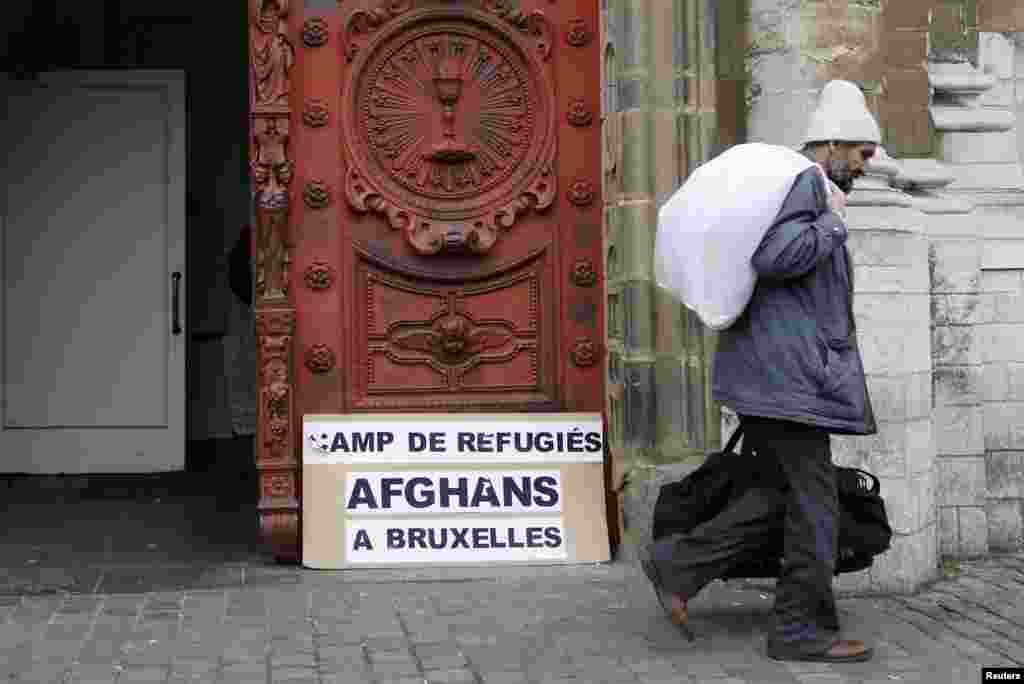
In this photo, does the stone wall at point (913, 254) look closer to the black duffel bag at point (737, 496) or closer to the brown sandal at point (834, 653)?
the black duffel bag at point (737, 496)

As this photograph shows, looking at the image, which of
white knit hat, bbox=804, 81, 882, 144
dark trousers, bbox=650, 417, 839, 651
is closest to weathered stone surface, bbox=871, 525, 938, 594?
dark trousers, bbox=650, 417, 839, 651

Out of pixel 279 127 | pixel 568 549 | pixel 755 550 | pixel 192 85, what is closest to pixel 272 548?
pixel 568 549

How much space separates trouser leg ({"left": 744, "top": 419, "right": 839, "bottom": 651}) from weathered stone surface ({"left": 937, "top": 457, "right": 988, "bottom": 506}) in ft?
6.94

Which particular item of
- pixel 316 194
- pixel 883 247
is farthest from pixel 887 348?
pixel 316 194

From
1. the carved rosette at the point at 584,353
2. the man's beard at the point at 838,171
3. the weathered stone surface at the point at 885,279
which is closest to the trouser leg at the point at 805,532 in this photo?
the man's beard at the point at 838,171

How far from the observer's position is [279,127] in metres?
7.95

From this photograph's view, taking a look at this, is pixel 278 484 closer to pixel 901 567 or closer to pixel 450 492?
pixel 450 492

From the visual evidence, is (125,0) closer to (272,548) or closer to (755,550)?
(272,548)

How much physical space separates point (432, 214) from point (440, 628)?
2.19 metres

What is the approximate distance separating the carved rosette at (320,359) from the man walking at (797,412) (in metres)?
2.30

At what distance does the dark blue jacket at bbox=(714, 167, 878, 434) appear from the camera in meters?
6.05

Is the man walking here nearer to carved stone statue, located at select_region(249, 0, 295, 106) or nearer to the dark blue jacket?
the dark blue jacket

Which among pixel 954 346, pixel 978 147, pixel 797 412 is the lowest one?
pixel 797 412

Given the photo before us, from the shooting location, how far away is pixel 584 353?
26.9 ft
